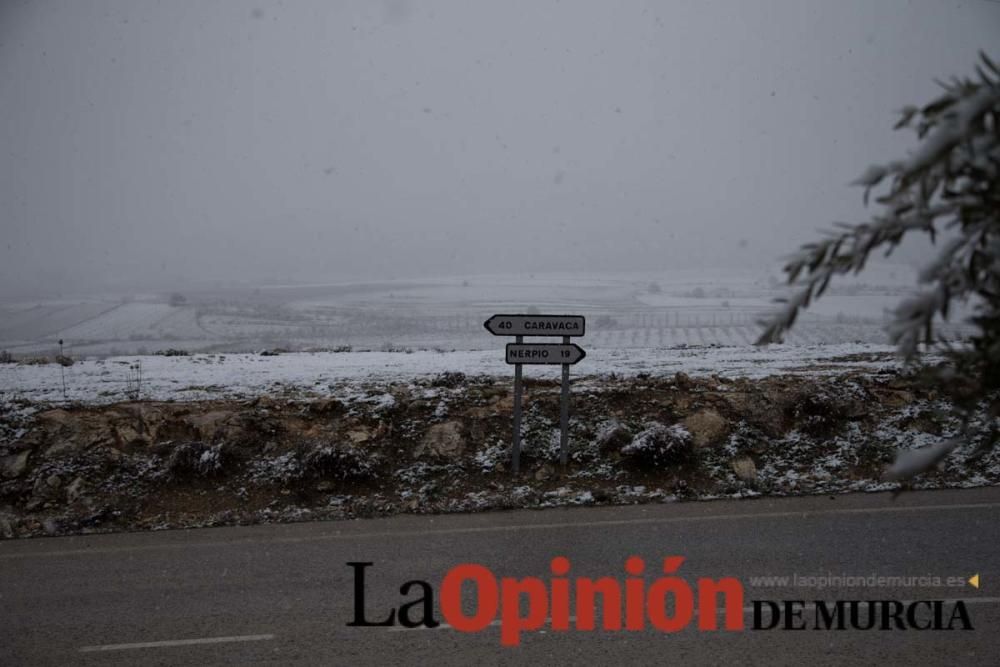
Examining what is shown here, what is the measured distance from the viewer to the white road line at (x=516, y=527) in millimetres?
7527

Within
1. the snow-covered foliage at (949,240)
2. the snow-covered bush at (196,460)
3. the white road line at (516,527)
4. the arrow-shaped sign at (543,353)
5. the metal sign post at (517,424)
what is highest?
the snow-covered foliage at (949,240)

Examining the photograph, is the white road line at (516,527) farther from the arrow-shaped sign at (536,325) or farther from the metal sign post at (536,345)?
the arrow-shaped sign at (536,325)

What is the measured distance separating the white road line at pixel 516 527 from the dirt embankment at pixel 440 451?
77 cm

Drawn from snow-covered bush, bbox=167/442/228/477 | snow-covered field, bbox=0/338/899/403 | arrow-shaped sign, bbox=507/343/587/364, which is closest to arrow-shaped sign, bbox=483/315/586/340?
arrow-shaped sign, bbox=507/343/587/364

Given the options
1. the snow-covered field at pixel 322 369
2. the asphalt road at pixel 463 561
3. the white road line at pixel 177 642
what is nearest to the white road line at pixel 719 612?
the asphalt road at pixel 463 561

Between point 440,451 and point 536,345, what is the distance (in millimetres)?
2309

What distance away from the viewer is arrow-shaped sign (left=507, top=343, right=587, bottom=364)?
937 cm

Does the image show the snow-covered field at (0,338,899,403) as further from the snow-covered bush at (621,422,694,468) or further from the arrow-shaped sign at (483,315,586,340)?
the arrow-shaped sign at (483,315,586,340)

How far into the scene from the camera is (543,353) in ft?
31.0

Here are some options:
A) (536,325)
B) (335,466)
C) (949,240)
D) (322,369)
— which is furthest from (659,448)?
(949,240)

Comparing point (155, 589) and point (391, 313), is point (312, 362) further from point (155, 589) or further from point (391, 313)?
point (391, 313)

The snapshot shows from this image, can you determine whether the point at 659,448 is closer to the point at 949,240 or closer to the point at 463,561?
the point at 463,561

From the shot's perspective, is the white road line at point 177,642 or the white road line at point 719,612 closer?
the white road line at point 177,642

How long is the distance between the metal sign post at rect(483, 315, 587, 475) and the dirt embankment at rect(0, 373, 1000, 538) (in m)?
0.93
